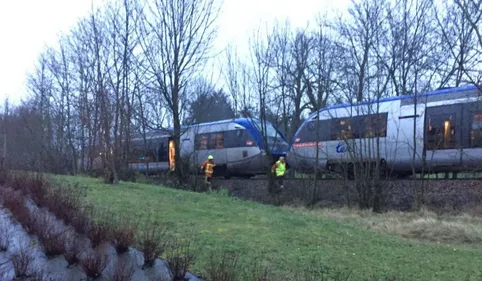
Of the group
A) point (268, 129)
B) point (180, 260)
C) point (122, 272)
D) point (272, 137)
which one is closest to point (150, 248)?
point (180, 260)

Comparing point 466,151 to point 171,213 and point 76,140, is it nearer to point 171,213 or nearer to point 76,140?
point 171,213

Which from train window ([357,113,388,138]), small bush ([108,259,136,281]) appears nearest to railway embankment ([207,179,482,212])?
train window ([357,113,388,138])

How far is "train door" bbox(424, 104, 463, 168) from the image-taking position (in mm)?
16078

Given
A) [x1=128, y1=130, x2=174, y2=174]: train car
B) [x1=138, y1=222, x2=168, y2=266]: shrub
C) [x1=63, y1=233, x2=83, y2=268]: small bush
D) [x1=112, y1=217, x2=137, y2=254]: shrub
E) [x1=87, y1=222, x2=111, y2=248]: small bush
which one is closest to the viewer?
[x1=63, y1=233, x2=83, y2=268]: small bush

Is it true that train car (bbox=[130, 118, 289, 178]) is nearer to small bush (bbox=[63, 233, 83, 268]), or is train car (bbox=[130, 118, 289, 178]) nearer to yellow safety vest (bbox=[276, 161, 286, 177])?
yellow safety vest (bbox=[276, 161, 286, 177])

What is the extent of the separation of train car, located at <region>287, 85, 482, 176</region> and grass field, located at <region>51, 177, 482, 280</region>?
5546 millimetres

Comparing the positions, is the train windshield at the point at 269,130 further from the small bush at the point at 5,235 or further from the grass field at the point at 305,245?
the small bush at the point at 5,235

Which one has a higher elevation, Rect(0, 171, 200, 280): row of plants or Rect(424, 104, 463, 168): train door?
Rect(424, 104, 463, 168): train door

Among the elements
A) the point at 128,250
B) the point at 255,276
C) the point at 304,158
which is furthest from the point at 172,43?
the point at 255,276

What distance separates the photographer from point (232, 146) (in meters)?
25.0

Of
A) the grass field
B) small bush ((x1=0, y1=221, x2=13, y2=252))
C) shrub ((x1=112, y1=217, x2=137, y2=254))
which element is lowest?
the grass field

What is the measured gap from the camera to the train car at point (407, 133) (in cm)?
1587

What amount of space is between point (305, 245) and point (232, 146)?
1720 cm

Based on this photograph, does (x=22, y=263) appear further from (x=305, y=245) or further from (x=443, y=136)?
(x=443, y=136)
